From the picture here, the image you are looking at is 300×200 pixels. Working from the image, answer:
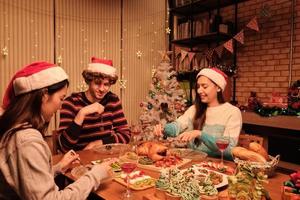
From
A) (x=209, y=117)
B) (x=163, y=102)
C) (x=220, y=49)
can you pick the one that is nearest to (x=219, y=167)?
(x=209, y=117)

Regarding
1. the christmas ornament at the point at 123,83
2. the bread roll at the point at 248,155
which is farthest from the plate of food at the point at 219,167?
the christmas ornament at the point at 123,83

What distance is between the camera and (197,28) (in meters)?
4.92

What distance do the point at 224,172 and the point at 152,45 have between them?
413cm

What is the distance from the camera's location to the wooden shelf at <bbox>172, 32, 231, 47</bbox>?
14.9ft

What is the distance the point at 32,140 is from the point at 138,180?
58cm

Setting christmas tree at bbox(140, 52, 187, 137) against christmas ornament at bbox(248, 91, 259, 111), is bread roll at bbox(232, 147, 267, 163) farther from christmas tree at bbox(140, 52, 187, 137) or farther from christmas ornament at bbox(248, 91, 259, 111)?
christmas tree at bbox(140, 52, 187, 137)

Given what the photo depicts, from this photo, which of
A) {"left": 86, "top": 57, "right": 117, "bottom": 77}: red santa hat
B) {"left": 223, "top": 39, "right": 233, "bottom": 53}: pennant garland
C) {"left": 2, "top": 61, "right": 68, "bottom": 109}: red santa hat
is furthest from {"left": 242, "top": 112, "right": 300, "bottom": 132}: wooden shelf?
{"left": 2, "top": 61, "right": 68, "bottom": 109}: red santa hat

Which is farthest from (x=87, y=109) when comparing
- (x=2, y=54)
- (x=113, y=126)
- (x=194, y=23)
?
(x=194, y=23)

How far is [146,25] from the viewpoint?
527 cm

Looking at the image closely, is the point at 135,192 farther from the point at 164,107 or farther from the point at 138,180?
the point at 164,107

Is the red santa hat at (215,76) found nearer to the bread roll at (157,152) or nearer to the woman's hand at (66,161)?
the bread roll at (157,152)

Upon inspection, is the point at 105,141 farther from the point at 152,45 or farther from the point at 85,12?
the point at 152,45

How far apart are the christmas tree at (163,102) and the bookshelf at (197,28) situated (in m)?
0.52

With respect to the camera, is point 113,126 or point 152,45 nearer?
point 113,126
